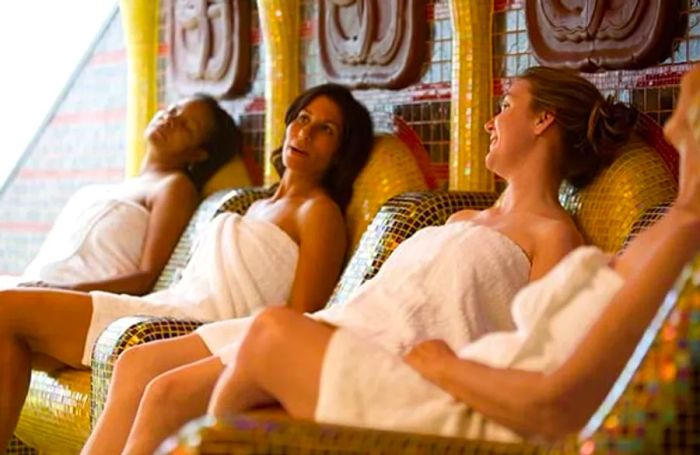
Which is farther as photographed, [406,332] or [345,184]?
[345,184]

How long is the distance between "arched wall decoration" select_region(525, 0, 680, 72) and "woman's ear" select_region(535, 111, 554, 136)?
17.5 inches

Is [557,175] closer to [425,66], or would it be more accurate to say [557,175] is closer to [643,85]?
[643,85]

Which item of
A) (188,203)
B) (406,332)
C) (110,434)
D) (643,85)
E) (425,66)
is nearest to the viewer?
(406,332)

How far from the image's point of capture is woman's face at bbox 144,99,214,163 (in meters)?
5.76

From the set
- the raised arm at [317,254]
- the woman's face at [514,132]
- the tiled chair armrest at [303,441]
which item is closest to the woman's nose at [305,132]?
the raised arm at [317,254]

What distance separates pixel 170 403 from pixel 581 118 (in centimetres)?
134

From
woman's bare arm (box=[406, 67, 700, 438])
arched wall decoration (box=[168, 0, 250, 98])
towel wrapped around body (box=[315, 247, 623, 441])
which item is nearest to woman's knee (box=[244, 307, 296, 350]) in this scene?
towel wrapped around body (box=[315, 247, 623, 441])

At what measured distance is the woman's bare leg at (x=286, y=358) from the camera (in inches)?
111

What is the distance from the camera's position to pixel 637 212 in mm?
3859

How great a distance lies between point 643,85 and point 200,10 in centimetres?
250

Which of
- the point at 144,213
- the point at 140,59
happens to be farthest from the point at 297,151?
the point at 140,59

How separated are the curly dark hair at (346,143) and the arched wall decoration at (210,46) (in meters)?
1.09

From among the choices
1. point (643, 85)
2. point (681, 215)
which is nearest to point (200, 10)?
point (643, 85)

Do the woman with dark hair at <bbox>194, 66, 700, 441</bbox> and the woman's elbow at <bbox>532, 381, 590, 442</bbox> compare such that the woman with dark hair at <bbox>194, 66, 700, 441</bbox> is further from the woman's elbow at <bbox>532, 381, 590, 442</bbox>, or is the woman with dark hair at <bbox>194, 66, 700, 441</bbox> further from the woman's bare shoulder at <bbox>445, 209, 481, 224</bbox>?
the woman's bare shoulder at <bbox>445, 209, 481, 224</bbox>
